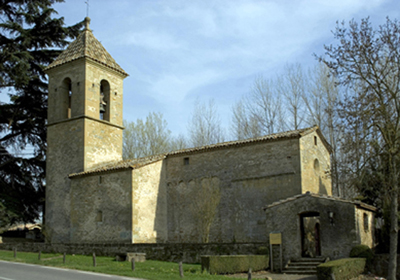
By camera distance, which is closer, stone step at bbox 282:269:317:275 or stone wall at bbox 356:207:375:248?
stone step at bbox 282:269:317:275

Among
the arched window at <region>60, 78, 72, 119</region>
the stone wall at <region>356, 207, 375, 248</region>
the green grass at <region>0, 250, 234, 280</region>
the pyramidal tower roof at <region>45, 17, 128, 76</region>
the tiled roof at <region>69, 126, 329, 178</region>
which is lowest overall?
the green grass at <region>0, 250, 234, 280</region>

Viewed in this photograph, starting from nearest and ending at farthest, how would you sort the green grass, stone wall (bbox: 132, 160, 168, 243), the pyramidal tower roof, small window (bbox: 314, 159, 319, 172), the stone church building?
the green grass, the stone church building, stone wall (bbox: 132, 160, 168, 243), small window (bbox: 314, 159, 319, 172), the pyramidal tower roof

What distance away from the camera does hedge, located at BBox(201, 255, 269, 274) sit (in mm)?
14844

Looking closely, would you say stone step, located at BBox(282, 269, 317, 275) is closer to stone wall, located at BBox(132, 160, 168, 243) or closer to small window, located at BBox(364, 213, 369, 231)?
small window, located at BBox(364, 213, 369, 231)

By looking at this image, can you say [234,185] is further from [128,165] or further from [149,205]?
[128,165]

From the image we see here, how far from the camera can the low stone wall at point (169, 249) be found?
56.0 feet

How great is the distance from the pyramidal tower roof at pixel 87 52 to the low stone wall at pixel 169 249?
1121 centimetres

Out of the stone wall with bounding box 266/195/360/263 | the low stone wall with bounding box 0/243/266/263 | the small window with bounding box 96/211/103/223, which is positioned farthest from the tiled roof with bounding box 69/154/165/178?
the stone wall with bounding box 266/195/360/263

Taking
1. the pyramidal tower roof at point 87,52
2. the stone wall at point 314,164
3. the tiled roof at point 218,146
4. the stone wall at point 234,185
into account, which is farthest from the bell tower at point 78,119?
the stone wall at point 314,164

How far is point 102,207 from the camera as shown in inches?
886

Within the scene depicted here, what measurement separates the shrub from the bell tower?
Result: 1501 centimetres

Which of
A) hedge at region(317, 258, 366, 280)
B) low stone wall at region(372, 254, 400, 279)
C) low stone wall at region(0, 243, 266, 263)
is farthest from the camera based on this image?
low stone wall at region(0, 243, 266, 263)

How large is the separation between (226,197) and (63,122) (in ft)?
36.4

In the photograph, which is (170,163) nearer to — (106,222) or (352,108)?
(106,222)
